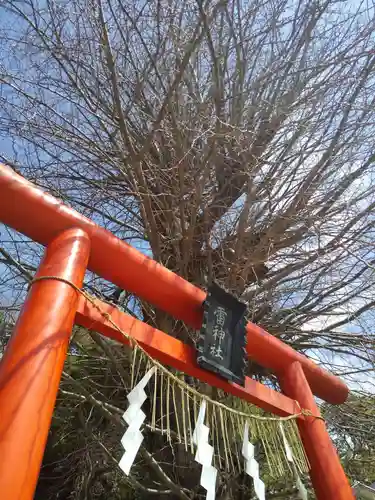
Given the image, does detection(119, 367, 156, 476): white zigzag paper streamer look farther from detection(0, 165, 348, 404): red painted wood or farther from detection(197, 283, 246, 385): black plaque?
detection(0, 165, 348, 404): red painted wood

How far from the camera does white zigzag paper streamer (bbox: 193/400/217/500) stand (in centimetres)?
140

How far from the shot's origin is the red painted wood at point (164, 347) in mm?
1521

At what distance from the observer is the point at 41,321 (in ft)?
4.07

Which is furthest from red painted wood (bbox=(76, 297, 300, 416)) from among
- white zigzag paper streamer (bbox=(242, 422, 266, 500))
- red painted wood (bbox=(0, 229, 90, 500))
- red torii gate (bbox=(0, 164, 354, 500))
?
white zigzag paper streamer (bbox=(242, 422, 266, 500))

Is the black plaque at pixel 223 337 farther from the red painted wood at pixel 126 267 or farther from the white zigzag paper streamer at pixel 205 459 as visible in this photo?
the white zigzag paper streamer at pixel 205 459

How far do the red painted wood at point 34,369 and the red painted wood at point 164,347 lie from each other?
14 centimetres

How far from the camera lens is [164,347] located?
1.67m

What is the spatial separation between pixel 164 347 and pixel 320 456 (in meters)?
0.99

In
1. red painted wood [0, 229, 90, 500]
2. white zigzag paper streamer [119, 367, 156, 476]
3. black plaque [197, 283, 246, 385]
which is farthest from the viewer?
black plaque [197, 283, 246, 385]

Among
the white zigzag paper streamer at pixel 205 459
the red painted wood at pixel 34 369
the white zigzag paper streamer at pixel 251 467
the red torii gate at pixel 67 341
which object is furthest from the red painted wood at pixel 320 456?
the red painted wood at pixel 34 369

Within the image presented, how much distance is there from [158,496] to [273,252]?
1963mm

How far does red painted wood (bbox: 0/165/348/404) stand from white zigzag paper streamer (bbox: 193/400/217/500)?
24.6 inches

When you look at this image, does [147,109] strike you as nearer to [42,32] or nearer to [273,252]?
[42,32]

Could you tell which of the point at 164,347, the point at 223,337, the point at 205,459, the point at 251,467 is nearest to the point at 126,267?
the point at 164,347
